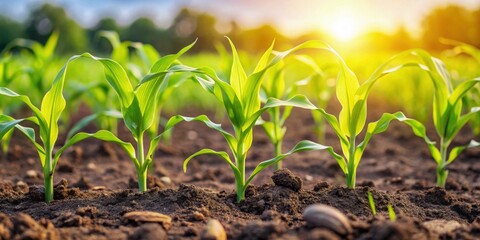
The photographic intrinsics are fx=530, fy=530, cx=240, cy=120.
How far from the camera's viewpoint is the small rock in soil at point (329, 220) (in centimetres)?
212

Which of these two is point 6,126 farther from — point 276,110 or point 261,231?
point 276,110

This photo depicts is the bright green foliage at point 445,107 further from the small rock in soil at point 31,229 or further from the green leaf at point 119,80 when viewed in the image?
the small rock in soil at point 31,229

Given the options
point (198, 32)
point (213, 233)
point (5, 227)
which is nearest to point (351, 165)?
point (213, 233)

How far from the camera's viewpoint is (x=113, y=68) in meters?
2.85

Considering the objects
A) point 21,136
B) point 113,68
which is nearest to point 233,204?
point 113,68

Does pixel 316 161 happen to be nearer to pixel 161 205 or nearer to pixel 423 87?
pixel 161 205

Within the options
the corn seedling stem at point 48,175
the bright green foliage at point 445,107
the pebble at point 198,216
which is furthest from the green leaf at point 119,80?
the bright green foliage at point 445,107

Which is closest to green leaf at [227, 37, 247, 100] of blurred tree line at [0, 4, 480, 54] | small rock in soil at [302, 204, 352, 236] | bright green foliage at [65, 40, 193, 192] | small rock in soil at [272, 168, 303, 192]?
bright green foliage at [65, 40, 193, 192]

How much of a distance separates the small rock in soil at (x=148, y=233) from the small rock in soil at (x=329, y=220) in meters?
0.62

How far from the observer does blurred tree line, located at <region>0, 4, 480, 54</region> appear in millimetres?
37344

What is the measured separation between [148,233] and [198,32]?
50.2 m

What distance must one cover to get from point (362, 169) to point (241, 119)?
219 centimetres

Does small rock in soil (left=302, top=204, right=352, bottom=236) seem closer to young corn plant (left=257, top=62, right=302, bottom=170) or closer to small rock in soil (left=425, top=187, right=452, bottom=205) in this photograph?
small rock in soil (left=425, top=187, right=452, bottom=205)

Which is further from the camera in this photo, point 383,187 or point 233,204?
point 383,187
